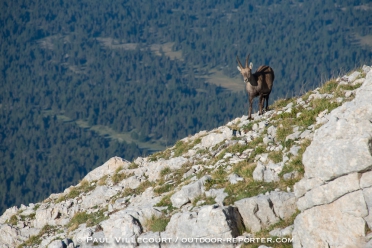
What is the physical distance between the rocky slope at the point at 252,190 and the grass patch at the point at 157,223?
36mm

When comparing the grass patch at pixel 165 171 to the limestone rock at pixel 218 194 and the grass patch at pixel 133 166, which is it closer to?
the grass patch at pixel 133 166

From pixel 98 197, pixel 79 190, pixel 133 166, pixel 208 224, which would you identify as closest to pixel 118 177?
pixel 133 166

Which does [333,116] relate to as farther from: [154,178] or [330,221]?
[154,178]

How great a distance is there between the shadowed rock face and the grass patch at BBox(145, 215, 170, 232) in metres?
4.58

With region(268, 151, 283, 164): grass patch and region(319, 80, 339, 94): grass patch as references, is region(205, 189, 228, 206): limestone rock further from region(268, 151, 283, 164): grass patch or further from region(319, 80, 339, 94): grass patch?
region(319, 80, 339, 94): grass patch

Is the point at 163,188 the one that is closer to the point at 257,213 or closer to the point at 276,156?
the point at 276,156

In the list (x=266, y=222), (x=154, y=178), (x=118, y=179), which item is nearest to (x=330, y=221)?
(x=266, y=222)

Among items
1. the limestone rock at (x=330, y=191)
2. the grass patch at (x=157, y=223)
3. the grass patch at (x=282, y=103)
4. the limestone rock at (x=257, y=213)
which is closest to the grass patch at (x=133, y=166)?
the grass patch at (x=282, y=103)

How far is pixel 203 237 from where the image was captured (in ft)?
65.3

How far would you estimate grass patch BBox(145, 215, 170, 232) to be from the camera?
2133 centimetres

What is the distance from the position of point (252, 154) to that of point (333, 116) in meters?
4.82

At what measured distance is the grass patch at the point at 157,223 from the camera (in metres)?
21.3

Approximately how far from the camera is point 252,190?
21156 millimetres

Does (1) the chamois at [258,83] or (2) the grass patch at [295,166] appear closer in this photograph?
(2) the grass patch at [295,166]
